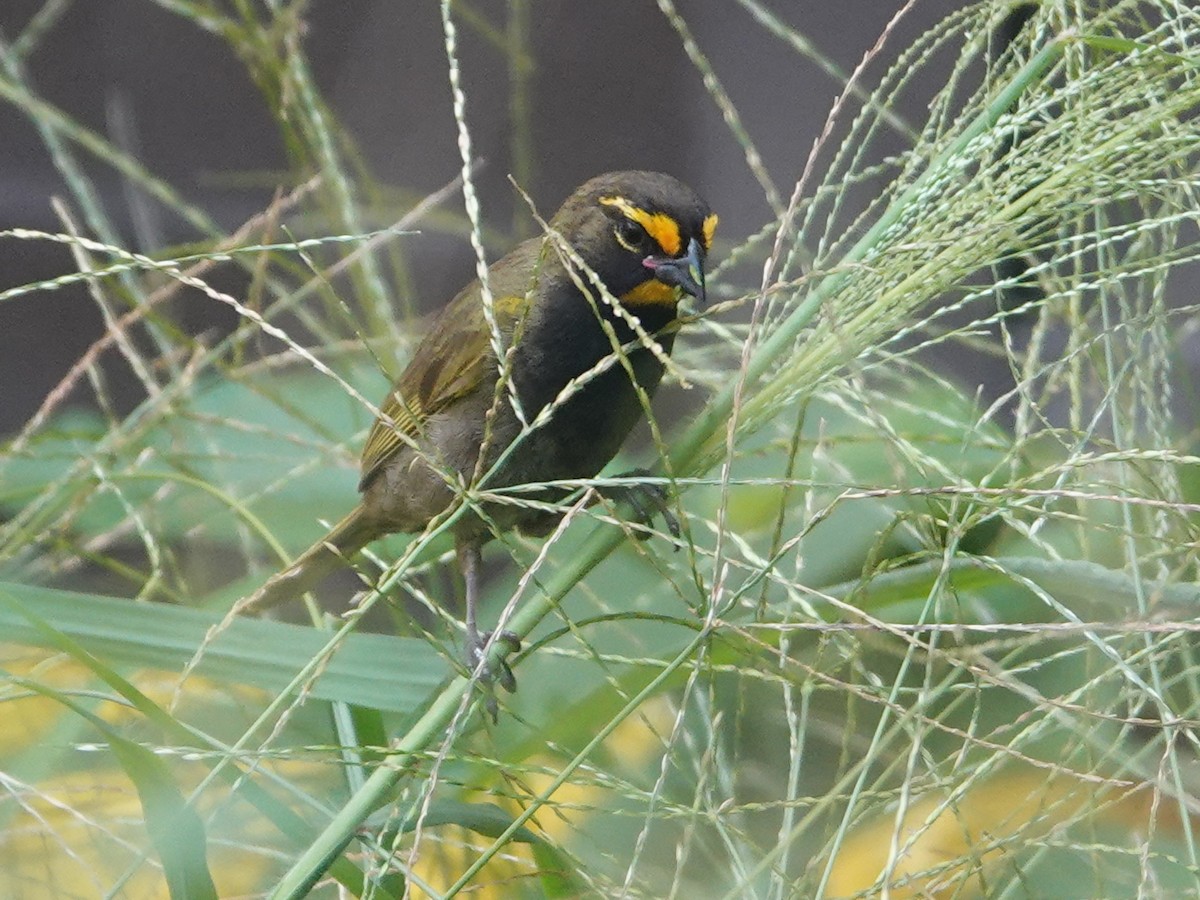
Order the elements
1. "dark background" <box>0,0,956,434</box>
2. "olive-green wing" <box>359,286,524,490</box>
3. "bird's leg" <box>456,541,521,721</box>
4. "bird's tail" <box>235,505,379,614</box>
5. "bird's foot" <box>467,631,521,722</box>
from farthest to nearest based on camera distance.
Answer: "dark background" <box>0,0,956,434</box> < "olive-green wing" <box>359,286,524,490</box> < "bird's tail" <box>235,505,379,614</box> < "bird's leg" <box>456,541,521,721</box> < "bird's foot" <box>467,631,521,722</box>

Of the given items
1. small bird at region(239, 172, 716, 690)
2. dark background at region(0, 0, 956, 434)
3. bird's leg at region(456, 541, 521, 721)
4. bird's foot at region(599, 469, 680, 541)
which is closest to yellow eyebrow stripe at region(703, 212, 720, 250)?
small bird at region(239, 172, 716, 690)

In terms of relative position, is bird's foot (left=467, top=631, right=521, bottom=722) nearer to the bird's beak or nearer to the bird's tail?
the bird's tail

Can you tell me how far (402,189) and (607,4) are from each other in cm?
59

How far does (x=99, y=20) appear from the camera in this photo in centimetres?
292

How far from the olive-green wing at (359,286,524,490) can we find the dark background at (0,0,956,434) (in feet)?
2.67

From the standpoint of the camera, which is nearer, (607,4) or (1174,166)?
(1174,166)

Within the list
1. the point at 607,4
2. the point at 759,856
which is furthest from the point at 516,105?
the point at 759,856

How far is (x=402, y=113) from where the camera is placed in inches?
113

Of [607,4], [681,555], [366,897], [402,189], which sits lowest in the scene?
[681,555]

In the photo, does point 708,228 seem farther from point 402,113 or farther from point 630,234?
point 402,113

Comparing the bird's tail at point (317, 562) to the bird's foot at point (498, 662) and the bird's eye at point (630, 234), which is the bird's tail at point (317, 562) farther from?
the bird's eye at point (630, 234)

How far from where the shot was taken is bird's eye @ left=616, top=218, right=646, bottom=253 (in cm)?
156

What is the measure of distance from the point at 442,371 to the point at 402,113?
1.24 meters

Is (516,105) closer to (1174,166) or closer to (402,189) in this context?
(402,189)
